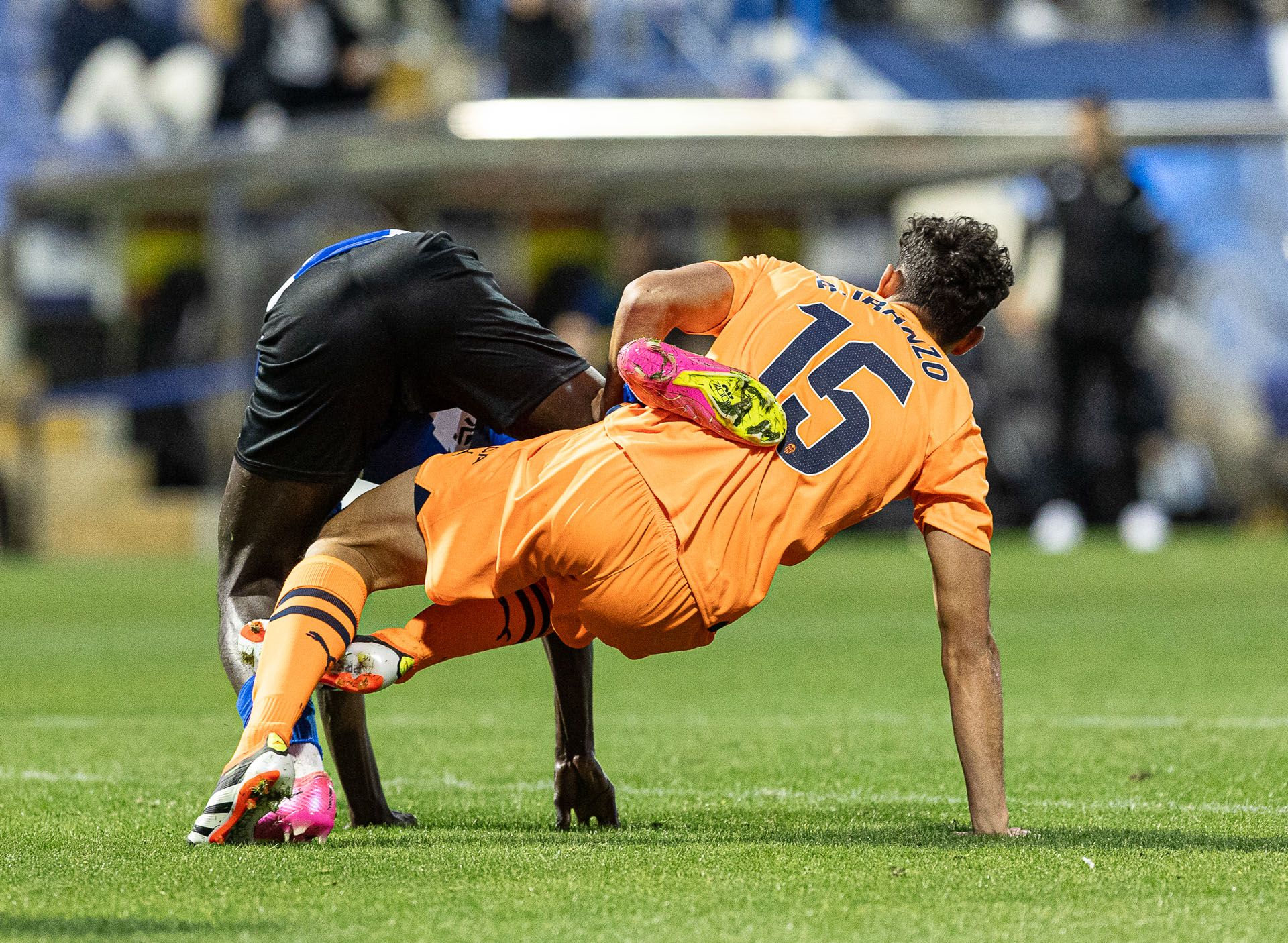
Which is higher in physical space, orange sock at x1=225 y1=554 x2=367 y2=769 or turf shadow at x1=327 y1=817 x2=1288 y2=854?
orange sock at x1=225 y1=554 x2=367 y2=769

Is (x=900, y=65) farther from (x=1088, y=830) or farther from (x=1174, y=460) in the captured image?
(x=1088, y=830)

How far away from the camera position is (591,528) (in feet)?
13.8

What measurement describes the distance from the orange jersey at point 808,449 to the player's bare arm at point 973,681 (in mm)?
60

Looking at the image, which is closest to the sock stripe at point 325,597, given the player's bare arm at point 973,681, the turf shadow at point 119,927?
the turf shadow at point 119,927

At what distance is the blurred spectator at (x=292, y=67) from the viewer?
740 inches

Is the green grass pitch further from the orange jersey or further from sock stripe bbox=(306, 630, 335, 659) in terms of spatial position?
the orange jersey

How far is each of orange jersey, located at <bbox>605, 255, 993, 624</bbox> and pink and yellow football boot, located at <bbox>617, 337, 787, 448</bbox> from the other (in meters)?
0.05

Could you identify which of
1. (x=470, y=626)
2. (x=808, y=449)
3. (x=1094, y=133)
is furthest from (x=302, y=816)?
(x=1094, y=133)

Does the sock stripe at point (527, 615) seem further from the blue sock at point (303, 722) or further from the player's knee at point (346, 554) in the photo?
the blue sock at point (303, 722)

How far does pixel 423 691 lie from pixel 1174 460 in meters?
12.8

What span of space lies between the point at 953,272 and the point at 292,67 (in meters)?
15.2

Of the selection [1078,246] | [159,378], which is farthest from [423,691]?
[159,378]

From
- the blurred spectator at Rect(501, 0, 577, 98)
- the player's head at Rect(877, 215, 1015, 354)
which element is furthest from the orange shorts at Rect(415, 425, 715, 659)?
the blurred spectator at Rect(501, 0, 577, 98)

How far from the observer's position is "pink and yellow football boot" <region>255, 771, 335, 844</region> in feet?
13.7
